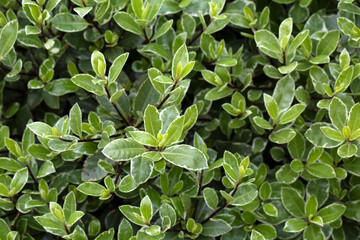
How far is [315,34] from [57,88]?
0.91m

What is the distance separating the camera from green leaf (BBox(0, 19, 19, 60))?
60.5 inches

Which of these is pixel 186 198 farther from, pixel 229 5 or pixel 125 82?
pixel 229 5

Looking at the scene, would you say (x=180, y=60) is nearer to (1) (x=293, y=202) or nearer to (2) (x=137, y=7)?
(2) (x=137, y=7)

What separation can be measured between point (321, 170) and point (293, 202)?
5.4 inches

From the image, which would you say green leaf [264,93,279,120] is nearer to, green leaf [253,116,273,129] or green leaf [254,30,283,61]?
green leaf [253,116,273,129]

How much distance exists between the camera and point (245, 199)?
139 cm

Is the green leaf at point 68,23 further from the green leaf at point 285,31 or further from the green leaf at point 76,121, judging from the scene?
the green leaf at point 285,31

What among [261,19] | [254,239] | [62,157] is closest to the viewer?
[254,239]

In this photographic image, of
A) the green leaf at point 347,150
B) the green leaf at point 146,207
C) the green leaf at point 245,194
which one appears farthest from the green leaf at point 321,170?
the green leaf at point 146,207

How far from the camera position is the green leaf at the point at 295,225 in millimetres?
1438

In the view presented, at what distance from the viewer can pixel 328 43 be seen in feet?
5.11

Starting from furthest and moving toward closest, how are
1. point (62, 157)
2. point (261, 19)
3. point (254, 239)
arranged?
point (261, 19) → point (62, 157) → point (254, 239)

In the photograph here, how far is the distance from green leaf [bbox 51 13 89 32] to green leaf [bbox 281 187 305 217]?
0.86 m

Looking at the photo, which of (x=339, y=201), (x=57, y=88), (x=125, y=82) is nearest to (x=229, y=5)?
(x=125, y=82)
